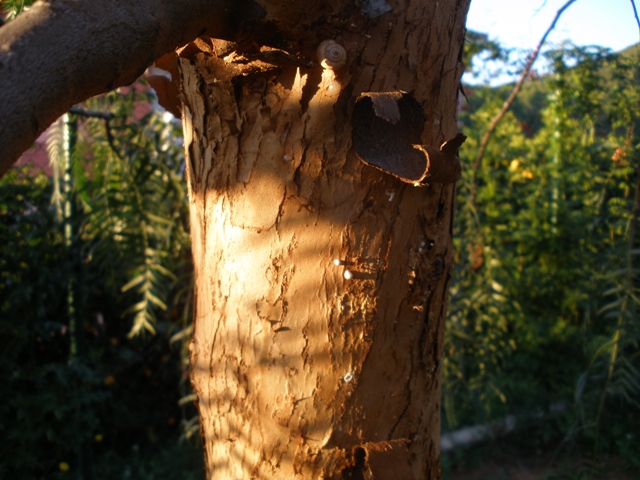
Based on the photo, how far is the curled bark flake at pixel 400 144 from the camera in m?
1.20

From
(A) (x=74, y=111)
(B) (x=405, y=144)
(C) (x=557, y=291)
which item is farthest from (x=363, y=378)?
(C) (x=557, y=291)

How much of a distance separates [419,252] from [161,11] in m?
0.70

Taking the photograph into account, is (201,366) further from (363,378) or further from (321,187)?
(321,187)

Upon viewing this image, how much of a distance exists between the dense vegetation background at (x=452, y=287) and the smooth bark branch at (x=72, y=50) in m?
2.11

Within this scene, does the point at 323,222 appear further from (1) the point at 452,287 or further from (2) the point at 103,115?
(1) the point at 452,287

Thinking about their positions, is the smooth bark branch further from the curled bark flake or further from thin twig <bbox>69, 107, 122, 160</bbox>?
thin twig <bbox>69, 107, 122, 160</bbox>

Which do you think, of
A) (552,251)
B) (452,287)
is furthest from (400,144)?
(552,251)

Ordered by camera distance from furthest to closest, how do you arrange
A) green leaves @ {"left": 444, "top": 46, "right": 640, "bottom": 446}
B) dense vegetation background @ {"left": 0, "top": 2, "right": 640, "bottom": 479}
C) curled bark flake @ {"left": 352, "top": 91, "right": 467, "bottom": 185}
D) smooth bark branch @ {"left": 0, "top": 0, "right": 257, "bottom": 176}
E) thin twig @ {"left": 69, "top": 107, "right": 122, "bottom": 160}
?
1. dense vegetation background @ {"left": 0, "top": 2, "right": 640, "bottom": 479}
2. green leaves @ {"left": 444, "top": 46, "right": 640, "bottom": 446}
3. thin twig @ {"left": 69, "top": 107, "right": 122, "bottom": 160}
4. curled bark flake @ {"left": 352, "top": 91, "right": 467, "bottom": 185}
5. smooth bark branch @ {"left": 0, "top": 0, "right": 257, "bottom": 176}

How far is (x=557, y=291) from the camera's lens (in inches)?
195

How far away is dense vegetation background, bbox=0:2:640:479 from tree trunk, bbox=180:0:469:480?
5.87ft

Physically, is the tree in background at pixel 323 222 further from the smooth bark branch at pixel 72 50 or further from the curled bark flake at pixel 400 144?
the smooth bark branch at pixel 72 50

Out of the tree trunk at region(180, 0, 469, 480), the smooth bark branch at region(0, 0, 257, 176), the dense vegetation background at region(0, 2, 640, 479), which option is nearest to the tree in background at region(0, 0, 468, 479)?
the tree trunk at region(180, 0, 469, 480)

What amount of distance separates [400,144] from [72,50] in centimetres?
65

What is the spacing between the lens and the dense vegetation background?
135 inches
